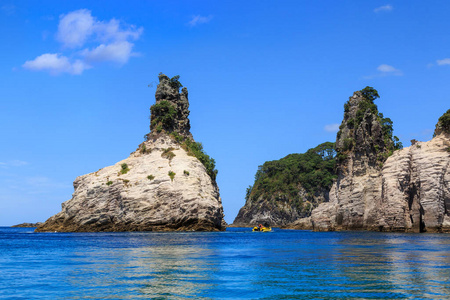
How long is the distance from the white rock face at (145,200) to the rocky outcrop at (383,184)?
22.5m

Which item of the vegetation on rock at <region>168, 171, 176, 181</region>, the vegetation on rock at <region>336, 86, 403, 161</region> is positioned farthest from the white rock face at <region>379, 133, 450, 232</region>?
the vegetation on rock at <region>168, 171, 176, 181</region>

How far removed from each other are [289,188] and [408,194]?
98.3 metres

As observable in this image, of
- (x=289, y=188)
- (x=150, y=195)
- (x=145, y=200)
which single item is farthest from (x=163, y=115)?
(x=289, y=188)

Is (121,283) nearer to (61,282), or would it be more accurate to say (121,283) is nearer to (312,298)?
(61,282)

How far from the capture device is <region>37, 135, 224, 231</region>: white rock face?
75.8 m

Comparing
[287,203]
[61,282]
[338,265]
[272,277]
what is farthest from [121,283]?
[287,203]

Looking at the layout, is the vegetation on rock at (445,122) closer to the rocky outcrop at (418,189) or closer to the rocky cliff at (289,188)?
the rocky outcrop at (418,189)

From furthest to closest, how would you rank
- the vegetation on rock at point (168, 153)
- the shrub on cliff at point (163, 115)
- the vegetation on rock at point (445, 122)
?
the shrub on cliff at point (163, 115)
the vegetation on rock at point (168, 153)
the vegetation on rock at point (445, 122)

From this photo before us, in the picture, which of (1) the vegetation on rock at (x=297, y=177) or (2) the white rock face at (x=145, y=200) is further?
(1) the vegetation on rock at (x=297, y=177)

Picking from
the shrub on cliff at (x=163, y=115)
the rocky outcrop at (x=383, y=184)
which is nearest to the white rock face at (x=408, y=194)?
the rocky outcrop at (x=383, y=184)

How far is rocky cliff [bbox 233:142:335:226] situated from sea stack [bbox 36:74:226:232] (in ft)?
247

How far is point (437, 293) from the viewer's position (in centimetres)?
1728

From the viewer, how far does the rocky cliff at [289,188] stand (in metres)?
158

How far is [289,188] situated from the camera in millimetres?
165500
